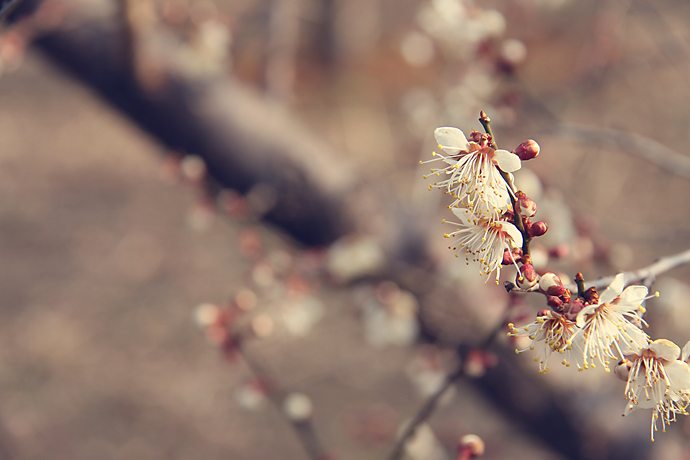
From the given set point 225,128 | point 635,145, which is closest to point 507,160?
point 635,145

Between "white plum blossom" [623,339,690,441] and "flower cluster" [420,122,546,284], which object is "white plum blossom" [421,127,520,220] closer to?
"flower cluster" [420,122,546,284]

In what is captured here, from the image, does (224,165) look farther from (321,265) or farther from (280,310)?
(280,310)

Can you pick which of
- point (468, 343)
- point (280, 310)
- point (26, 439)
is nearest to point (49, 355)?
point (26, 439)

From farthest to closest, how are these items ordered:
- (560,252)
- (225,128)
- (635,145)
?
(225,128) → (635,145) → (560,252)

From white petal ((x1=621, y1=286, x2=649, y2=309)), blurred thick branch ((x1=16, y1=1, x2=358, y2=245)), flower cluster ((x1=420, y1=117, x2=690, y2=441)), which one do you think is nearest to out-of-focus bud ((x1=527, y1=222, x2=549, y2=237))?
flower cluster ((x1=420, y1=117, x2=690, y2=441))

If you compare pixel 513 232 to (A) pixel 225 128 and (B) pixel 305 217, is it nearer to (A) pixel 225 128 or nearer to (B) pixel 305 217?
(B) pixel 305 217

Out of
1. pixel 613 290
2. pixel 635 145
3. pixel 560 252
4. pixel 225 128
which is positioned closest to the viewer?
Answer: pixel 613 290
